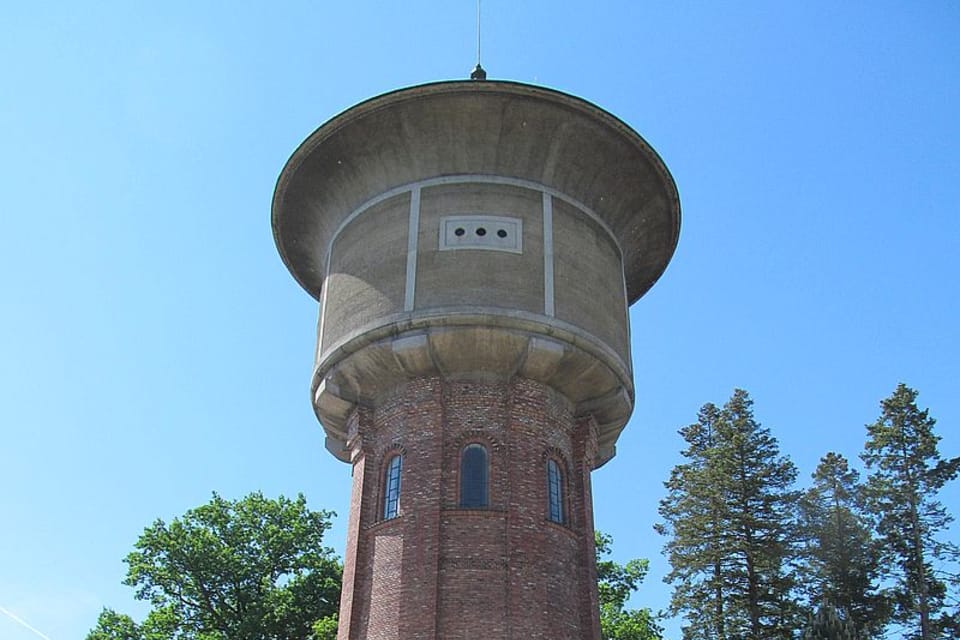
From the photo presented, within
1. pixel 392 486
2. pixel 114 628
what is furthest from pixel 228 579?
pixel 392 486

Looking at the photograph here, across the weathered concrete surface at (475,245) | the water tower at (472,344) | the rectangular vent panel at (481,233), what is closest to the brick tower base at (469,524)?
the water tower at (472,344)

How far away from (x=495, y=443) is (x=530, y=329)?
1.95 m

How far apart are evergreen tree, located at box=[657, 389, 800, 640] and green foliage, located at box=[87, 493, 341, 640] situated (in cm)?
1129

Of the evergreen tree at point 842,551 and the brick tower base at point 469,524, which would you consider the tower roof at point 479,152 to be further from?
the evergreen tree at point 842,551

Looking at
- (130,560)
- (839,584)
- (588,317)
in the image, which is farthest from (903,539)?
(130,560)

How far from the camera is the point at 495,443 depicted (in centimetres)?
1583

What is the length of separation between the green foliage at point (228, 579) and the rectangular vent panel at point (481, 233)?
12786 millimetres

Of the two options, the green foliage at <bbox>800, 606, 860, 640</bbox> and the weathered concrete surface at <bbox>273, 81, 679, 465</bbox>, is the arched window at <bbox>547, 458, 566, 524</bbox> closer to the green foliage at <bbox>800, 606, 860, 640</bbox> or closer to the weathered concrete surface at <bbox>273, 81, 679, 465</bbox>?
the weathered concrete surface at <bbox>273, 81, 679, 465</bbox>

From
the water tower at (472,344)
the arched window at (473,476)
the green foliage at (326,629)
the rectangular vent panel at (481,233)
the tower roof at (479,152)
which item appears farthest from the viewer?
the green foliage at (326,629)

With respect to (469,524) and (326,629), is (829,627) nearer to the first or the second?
(326,629)

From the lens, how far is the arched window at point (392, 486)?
1591 cm

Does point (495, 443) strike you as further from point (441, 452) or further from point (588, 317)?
point (588, 317)

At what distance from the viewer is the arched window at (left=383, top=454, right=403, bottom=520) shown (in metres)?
15.9

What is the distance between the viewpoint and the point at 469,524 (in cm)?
1512
